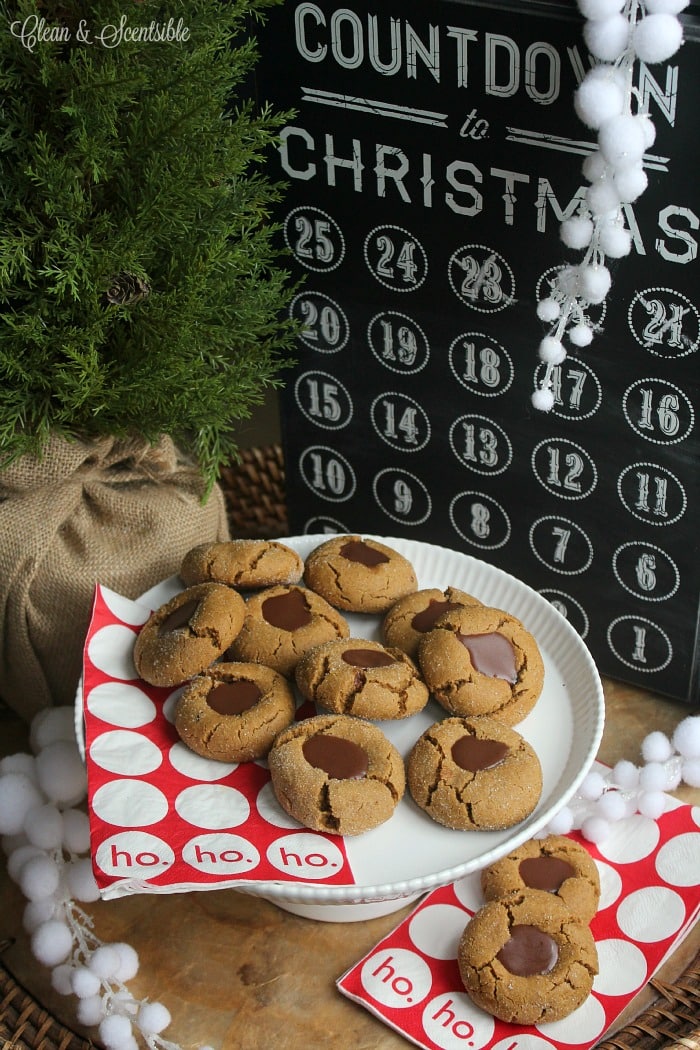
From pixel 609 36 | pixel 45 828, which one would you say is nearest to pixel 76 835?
pixel 45 828

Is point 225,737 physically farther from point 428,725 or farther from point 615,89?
point 615,89

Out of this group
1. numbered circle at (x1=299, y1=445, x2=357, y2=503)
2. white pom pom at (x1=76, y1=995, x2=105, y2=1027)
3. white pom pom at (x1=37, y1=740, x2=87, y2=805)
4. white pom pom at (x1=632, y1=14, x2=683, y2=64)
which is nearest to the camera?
white pom pom at (x1=632, y1=14, x2=683, y2=64)

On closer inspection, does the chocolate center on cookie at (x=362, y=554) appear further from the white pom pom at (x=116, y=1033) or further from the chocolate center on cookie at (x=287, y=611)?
the white pom pom at (x=116, y=1033)

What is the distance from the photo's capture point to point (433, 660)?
2.73ft

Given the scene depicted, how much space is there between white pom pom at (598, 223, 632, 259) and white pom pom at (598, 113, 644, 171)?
0.05 m

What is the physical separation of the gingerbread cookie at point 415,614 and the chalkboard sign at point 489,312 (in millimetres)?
145

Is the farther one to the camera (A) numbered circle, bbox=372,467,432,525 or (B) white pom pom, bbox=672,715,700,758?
(A) numbered circle, bbox=372,467,432,525

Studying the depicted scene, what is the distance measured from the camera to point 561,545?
101cm

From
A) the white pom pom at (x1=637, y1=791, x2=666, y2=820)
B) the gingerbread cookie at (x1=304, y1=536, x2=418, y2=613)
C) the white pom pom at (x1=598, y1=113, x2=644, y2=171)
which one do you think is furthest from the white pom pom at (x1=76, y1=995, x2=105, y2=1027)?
the white pom pom at (x1=598, y1=113, x2=644, y2=171)

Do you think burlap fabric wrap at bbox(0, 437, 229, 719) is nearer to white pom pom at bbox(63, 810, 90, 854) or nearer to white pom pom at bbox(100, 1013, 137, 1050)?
white pom pom at bbox(63, 810, 90, 854)

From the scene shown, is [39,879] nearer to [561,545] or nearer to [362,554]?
[362,554]

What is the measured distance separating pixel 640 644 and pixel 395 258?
1.30 ft

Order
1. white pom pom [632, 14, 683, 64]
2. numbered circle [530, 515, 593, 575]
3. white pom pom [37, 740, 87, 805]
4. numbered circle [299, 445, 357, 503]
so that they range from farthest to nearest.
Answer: numbered circle [299, 445, 357, 503] < numbered circle [530, 515, 593, 575] < white pom pom [37, 740, 87, 805] < white pom pom [632, 14, 683, 64]

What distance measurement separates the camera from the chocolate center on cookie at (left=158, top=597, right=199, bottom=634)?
86 cm
